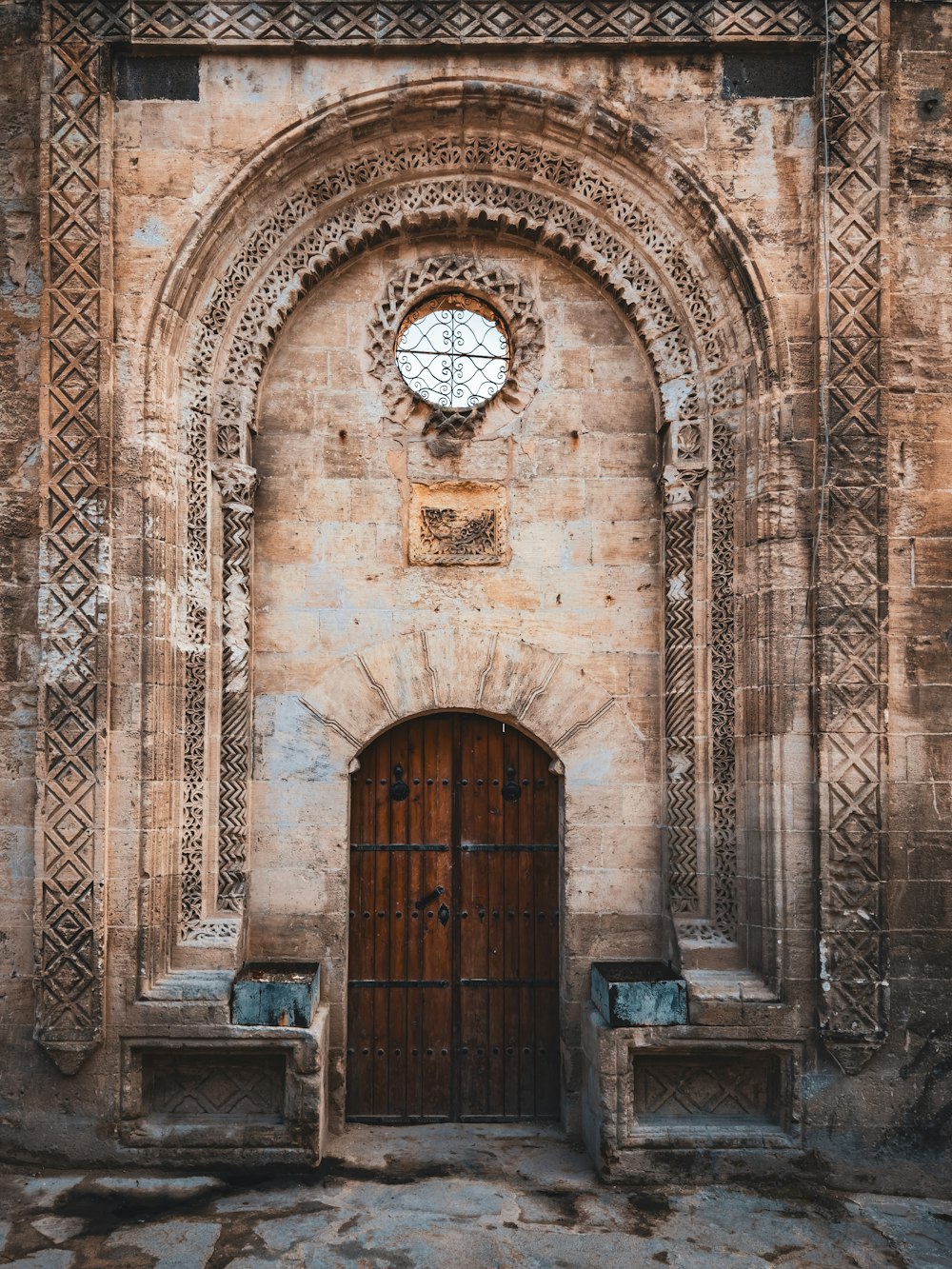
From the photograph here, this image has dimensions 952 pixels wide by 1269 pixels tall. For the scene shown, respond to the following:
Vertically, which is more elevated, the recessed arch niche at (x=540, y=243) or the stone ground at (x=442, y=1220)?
the recessed arch niche at (x=540, y=243)

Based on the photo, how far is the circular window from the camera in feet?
20.1

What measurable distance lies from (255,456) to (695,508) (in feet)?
8.25

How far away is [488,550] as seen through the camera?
602 cm

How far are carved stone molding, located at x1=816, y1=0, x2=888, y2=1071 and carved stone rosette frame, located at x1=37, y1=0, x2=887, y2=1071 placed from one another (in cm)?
1

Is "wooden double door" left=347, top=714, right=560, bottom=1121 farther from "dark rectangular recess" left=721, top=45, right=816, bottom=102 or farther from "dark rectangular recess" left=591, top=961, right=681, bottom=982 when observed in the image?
"dark rectangular recess" left=721, top=45, right=816, bottom=102

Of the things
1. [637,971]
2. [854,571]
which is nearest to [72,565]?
[637,971]

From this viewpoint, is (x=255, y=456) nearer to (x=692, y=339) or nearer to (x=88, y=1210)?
(x=692, y=339)

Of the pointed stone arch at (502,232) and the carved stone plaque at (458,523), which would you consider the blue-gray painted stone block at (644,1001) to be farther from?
the carved stone plaque at (458,523)

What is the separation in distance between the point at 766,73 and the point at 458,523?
9.65 feet

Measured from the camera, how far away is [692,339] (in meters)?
5.90

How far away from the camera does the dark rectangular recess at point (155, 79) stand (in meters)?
5.68

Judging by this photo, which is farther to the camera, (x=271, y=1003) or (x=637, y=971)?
(x=637, y=971)

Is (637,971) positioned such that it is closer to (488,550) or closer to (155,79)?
(488,550)

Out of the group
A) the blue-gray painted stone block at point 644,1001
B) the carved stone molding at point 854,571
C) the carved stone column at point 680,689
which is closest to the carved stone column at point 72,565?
the blue-gray painted stone block at point 644,1001
